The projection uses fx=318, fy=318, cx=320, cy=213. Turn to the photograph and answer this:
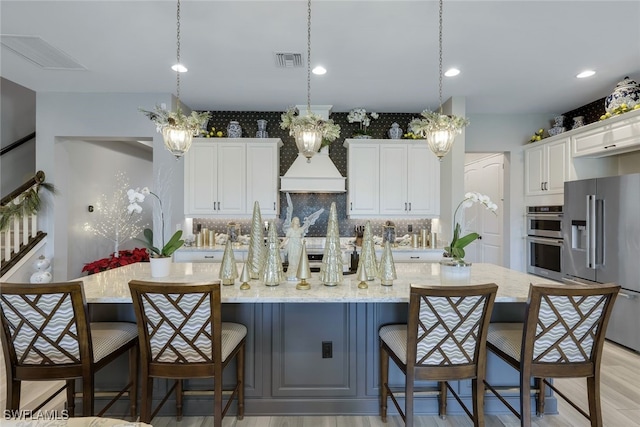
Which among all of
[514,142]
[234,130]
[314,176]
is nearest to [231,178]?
[234,130]

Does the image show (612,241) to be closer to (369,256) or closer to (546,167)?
(546,167)

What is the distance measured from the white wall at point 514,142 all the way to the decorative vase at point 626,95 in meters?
1.32

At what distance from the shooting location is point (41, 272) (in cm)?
379

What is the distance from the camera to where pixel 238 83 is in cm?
379

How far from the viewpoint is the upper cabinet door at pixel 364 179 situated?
4641 millimetres

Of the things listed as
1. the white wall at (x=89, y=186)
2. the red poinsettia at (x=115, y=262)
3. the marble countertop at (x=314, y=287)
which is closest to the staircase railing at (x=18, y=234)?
the white wall at (x=89, y=186)

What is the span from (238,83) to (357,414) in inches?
140

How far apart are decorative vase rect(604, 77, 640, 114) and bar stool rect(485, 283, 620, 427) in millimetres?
2965

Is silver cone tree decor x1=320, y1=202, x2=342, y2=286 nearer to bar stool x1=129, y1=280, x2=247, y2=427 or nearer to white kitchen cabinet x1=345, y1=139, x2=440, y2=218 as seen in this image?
bar stool x1=129, y1=280, x2=247, y2=427

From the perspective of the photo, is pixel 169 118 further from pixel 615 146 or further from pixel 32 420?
pixel 615 146

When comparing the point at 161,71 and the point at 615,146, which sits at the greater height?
the point at 161,71

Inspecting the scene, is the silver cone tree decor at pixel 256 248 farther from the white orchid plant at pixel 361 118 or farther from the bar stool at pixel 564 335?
the white orchid plant at pixel 361 118

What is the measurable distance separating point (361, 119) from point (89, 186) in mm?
4474

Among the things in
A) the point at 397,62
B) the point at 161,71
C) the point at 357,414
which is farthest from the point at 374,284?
the point at 161,71
